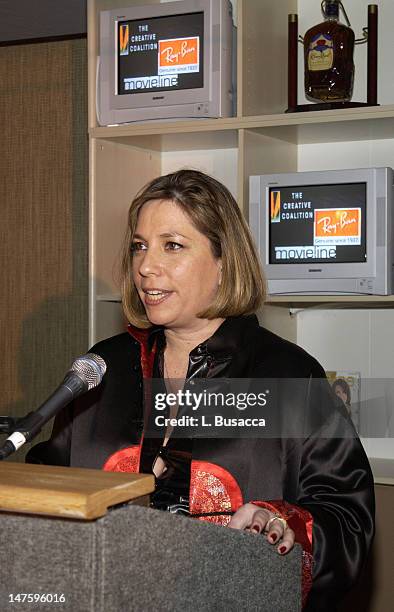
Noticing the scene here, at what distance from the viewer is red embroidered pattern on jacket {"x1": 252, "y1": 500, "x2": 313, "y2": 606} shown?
4.69 ft

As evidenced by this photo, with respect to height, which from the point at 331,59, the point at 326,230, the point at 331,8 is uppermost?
the point at 331,8

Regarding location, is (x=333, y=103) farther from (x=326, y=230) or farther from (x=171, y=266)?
(x=171, y=266)

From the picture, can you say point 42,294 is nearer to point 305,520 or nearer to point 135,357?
point 135,357

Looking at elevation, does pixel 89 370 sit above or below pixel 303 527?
above

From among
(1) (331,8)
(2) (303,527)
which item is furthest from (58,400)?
(1) (331,8)

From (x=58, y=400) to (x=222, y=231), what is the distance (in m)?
0.83

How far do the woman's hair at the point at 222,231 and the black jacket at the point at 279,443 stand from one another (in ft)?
0.16

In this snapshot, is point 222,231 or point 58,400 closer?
point 58,400

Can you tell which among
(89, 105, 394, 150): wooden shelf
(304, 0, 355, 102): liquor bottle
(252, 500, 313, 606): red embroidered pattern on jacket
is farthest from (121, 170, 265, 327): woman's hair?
(304, 0, 355, 102): liquor bottle

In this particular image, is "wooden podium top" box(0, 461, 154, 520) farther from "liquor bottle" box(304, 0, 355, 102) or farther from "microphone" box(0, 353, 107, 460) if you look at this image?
"liquor bottle" box(304, 0, 355, 102)

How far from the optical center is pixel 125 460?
69.6 inches

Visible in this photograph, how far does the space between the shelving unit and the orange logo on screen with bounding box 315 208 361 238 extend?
183 millimetres

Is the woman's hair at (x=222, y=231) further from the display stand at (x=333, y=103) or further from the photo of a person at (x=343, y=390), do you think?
the photo of a person at (x=343, y=390)

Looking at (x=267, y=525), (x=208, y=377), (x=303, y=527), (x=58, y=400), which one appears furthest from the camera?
(x=208, y=377)
